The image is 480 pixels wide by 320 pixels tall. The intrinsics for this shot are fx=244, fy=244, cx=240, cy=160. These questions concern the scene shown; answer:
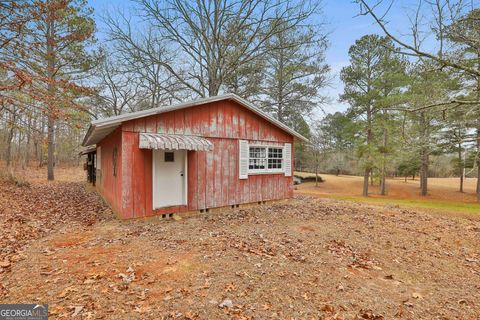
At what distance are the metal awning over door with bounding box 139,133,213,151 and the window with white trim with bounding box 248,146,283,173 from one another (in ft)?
8.34

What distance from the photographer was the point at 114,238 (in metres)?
5.65

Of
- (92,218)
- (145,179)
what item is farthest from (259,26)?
(92,218)

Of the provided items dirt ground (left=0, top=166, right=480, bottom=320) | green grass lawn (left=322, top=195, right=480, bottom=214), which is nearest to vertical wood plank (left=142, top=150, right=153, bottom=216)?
dirt ground (left=0, top=166, right=480, bottom=320)

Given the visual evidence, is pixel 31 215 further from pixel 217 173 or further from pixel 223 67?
pixel 223 67

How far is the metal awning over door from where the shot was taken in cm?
649

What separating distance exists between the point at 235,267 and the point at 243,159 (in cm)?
528

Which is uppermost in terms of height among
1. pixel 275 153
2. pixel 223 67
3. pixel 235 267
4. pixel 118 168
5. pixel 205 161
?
pixel 223 67

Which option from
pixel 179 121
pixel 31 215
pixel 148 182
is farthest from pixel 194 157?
pixel 31 215

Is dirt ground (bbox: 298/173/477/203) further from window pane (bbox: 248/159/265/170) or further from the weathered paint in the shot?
the weathered paint

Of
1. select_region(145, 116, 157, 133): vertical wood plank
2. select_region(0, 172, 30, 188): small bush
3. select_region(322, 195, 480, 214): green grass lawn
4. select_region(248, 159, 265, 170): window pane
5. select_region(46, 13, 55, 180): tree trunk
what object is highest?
select_region(46, 13, 55, 180): tree trunk

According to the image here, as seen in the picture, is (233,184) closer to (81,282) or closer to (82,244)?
(82,244)

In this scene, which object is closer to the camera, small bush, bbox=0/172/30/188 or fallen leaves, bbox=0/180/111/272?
fallen leaves, bbox=0/180/111/272

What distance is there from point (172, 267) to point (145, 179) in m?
3.57

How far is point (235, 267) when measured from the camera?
429cm
